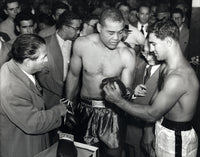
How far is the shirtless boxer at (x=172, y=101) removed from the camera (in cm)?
187

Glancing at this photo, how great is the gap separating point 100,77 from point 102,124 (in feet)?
1.64

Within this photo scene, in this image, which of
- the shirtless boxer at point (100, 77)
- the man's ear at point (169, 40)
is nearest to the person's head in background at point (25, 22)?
the shirtless boxer at point (100, 77)

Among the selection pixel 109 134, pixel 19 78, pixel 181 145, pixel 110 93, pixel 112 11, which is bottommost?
pixel 109 134

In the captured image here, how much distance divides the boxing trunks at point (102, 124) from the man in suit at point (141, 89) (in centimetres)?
16

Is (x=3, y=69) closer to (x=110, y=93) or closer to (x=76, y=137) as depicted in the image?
(x=110, y=93)

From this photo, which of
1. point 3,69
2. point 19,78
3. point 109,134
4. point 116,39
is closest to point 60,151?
point 19,78

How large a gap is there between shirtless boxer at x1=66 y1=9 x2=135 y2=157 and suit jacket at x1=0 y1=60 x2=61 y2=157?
764 millimetres

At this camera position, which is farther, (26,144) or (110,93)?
(110,93)

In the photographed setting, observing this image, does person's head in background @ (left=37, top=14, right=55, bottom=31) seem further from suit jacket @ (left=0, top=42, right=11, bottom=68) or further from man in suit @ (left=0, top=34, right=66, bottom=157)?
man in suit @ (left=0, top=34, right=66, bottom=157)

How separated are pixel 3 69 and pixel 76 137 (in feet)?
4.18

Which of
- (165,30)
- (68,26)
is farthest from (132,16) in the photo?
(165,30)

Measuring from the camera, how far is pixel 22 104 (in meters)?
1.72

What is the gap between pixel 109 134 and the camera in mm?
2609

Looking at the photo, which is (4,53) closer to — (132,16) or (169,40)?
(169,40)
